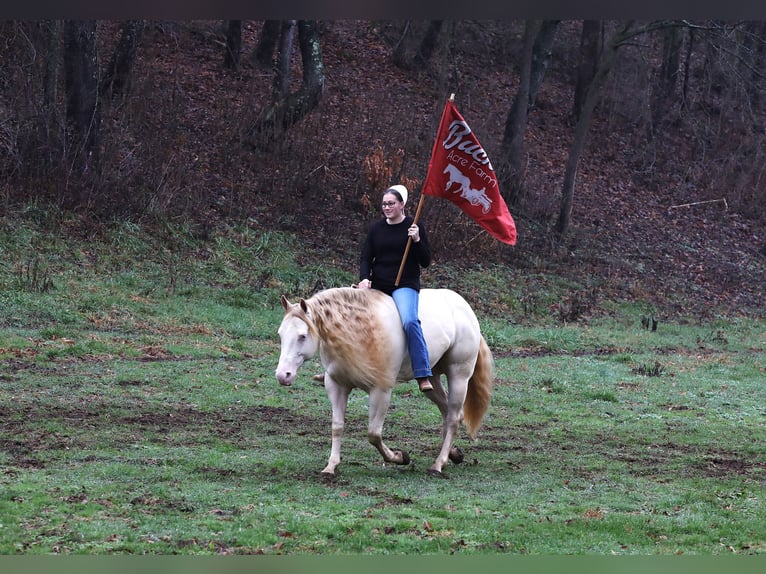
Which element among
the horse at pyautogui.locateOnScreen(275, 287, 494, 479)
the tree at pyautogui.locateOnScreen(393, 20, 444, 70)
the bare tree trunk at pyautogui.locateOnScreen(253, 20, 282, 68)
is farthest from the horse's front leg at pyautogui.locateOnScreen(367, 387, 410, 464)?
the tree at pyautogui.locateOnScreen(393, 20, 444, 70)

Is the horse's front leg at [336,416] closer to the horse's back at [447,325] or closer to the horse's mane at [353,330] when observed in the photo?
the horse's mane at [353,330]

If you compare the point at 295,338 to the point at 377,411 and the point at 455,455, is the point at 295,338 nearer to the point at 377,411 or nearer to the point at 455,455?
the point at 377,411

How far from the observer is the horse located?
8172 millimetres

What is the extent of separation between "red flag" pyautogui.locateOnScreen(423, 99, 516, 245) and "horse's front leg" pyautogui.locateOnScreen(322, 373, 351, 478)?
2.14 meters

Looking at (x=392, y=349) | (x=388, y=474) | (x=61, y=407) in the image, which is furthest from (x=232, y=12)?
(x=61, y=407)

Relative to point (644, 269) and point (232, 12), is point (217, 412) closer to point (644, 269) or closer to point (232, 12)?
point (232, 12)

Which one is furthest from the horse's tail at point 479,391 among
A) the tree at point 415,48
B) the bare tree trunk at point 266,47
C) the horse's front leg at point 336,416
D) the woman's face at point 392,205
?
the tree at point 415,48

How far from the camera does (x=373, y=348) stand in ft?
27.8

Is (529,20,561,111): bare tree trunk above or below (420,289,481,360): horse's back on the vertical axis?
above

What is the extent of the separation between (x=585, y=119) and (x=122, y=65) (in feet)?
41.5

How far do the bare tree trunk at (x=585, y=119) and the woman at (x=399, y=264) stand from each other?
1835cm

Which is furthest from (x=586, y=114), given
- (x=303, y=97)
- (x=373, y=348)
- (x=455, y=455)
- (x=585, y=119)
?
(x=373, y=348)

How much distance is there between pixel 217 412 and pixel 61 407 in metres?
1.73

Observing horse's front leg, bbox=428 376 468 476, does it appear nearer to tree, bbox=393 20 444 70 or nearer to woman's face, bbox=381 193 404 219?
woman's face, bbox=381 193 404 219
